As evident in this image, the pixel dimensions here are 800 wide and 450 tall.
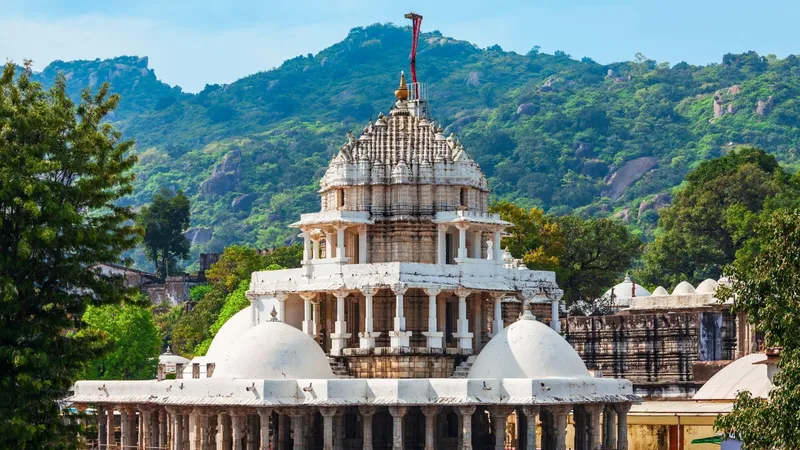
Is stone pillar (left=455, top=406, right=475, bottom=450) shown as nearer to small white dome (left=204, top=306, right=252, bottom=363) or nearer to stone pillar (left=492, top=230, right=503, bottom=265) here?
stone pillar (left=492, top=230, right=503, bottom=265)

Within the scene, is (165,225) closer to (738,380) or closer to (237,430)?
(738,380)

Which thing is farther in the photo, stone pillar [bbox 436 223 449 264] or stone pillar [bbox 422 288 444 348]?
stone pillar [bbox 436 223 449 264]

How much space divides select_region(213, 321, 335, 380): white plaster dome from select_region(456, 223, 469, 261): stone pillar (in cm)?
571

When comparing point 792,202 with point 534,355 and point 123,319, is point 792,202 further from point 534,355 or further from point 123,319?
point 534,355

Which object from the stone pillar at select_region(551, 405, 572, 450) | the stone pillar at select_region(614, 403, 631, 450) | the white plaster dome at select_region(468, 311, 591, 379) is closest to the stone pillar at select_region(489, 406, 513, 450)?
the white plaster dome at select_region(468, 311, 591, 379)

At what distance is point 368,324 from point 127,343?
28386 mm

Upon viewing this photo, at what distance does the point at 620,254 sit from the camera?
9875 cm

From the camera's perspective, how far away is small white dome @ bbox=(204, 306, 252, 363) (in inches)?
2490

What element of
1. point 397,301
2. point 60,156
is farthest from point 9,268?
point 397,301

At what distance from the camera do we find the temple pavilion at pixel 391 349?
178 feet

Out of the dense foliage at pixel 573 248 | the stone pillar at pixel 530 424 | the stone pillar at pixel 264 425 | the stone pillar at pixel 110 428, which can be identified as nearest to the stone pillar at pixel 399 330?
the stone pillar at pixel 530 424

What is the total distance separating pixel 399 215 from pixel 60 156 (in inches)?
718

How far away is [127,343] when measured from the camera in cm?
8394

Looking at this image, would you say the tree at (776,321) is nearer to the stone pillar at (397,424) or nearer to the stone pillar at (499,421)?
the stone pillar at (499,421)
